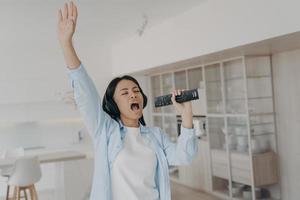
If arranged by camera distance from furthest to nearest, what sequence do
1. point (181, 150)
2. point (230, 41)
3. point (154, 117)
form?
point (154, 117) < point (230, 41) < point (181, 150)

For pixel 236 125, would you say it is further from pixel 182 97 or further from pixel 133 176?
pixel 133 176

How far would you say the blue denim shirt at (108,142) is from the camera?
1.43 metres

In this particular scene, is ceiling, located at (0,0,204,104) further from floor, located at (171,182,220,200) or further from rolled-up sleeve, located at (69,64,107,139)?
rolled-up sleeve, located at (69,64,107,139)

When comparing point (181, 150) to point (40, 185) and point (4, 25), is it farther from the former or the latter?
point (40, 185)

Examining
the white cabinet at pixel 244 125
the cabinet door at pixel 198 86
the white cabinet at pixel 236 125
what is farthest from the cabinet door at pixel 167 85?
the white cabinet at pixel 244 125

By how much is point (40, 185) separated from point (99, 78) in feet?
7.39

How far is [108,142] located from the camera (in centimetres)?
153

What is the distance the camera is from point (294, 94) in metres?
4.95

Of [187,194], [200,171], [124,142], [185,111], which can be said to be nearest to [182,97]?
[185,111]

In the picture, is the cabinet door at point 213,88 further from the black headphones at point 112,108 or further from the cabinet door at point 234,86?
the black headphones at point 112,108

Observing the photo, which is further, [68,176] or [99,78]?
[99,78]

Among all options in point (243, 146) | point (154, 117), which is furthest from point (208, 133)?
point (154, 117)

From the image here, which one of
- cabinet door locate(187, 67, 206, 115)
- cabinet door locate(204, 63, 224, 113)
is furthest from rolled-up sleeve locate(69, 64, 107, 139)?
cabinet door locate(187, 67, 206, 115)

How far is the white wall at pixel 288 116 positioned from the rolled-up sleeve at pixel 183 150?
374cm
